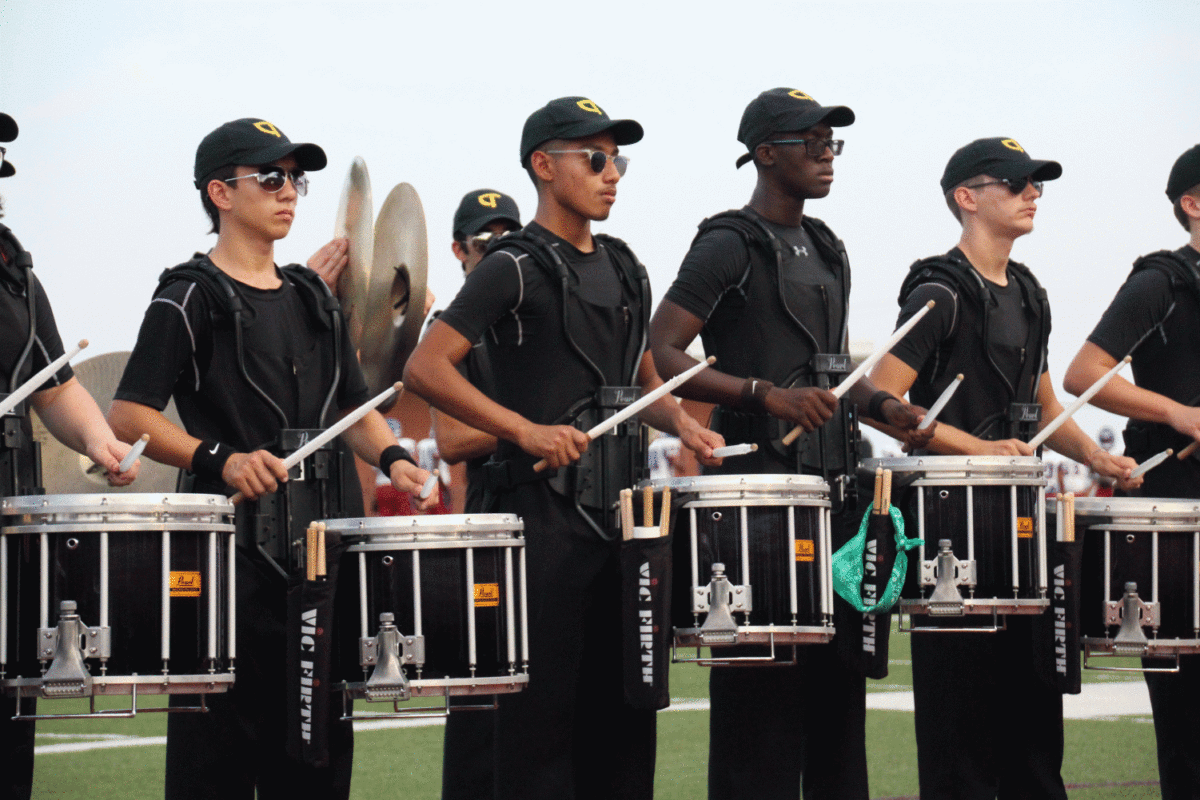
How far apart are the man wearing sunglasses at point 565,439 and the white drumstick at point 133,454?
100cm

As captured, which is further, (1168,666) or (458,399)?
(1168,666)

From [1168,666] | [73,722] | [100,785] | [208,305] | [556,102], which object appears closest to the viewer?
[208,305]

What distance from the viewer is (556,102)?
592 cm

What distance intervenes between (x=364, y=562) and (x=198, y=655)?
519 mm

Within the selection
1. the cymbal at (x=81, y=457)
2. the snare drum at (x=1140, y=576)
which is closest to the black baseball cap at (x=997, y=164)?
the snare drum at (x=1140, y=576)

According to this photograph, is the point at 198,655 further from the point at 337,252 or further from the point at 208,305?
the point at 337,252

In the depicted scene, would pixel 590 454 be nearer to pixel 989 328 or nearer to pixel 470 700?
pixel 470 700

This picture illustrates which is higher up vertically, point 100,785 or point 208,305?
point 208,305

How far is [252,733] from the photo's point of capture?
5148 mm

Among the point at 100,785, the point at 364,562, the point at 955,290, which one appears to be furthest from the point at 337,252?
the point at 364,562

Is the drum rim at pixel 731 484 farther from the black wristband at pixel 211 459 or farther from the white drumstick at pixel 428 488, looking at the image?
the black wristband at pixel 211 459

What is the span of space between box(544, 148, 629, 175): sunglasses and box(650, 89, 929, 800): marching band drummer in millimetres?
472

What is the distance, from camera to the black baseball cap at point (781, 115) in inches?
245

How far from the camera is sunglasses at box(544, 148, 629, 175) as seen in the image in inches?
226
